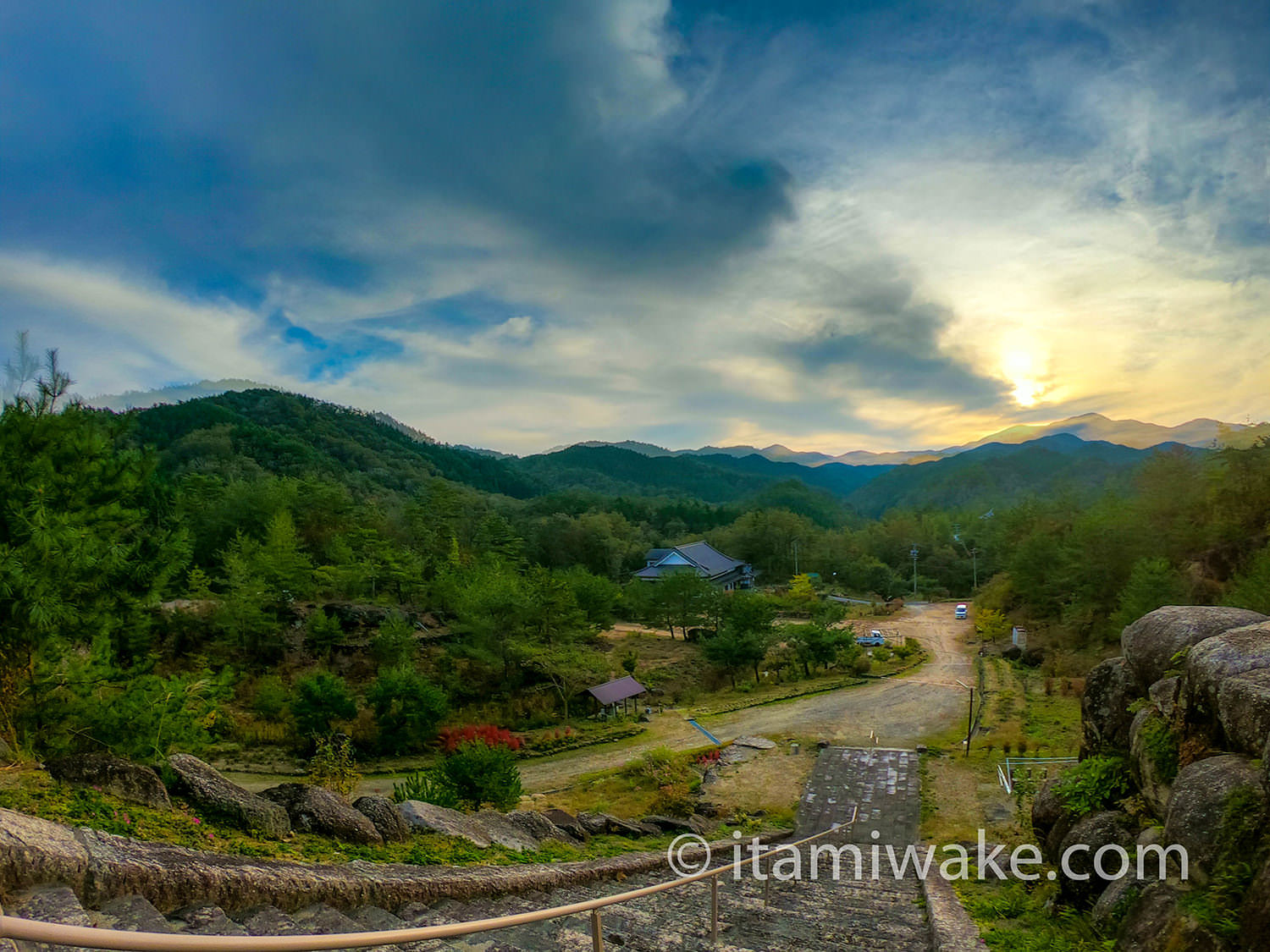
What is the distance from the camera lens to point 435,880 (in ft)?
16.6

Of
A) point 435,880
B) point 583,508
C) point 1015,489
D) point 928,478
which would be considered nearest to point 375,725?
point 435,880

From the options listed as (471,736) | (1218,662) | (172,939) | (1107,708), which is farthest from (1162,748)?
(471,736)

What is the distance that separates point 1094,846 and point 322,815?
23.7 feet

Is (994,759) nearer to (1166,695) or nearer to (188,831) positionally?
(1166,695)

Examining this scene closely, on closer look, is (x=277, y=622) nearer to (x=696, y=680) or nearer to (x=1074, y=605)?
(x=696, y=680)

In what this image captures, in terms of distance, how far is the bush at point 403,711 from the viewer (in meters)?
19.7

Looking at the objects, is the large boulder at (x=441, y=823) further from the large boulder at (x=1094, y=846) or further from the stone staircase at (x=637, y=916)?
the large boulder at (x=1094, y=846)

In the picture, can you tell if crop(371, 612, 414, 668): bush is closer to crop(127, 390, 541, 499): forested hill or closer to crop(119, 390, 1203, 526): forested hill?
crop(119, 390, 1203, 526): forested hill

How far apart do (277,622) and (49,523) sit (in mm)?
18977

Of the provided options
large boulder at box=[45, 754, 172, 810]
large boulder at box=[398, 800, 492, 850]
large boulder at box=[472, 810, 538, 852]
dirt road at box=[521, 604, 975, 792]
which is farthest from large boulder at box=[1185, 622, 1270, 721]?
dirt road at box=[521, 604, 975, 792]

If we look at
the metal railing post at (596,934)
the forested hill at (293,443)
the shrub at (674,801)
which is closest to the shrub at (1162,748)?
the metal railing post at (596,934)

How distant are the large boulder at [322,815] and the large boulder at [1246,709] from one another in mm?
7214

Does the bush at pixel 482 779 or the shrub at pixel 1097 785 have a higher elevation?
the shrub at pixel 1097 785

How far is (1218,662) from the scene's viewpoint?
5289mm
